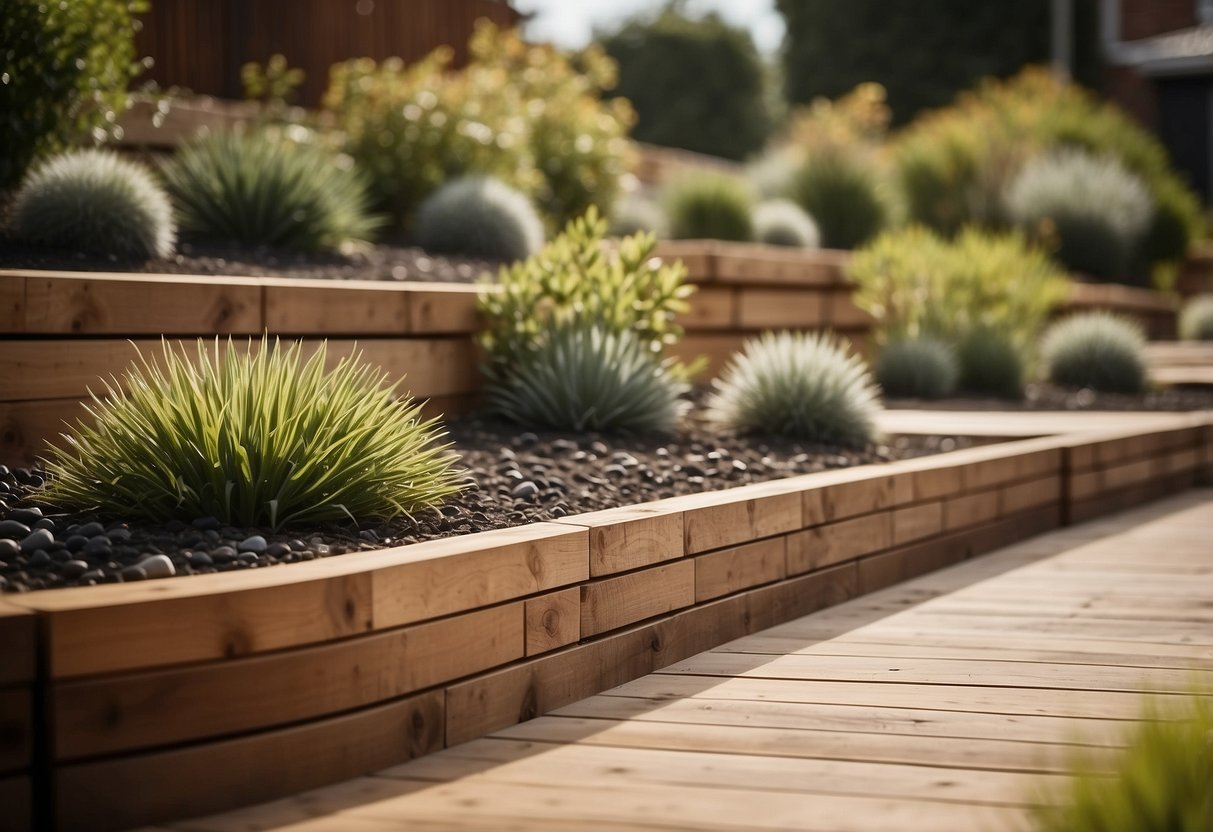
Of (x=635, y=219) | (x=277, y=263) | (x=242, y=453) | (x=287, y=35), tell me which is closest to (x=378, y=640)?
(x=242, y=453)

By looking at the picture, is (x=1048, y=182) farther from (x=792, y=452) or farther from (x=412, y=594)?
(x=412, y=594)

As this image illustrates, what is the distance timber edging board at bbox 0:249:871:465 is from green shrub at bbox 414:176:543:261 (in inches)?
42.2

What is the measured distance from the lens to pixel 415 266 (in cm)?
554

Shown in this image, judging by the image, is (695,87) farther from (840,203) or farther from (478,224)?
(478,224)

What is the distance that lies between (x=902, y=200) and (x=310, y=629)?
9979mm

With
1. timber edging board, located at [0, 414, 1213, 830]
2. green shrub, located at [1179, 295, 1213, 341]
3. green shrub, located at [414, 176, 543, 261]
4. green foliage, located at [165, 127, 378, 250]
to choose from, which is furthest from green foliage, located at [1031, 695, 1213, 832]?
green shrub, located at [1179, 295, 1213, 341]

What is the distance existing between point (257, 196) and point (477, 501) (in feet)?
8.31

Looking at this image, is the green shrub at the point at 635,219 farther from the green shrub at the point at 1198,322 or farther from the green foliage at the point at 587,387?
the green shrub at the point at 1198,322

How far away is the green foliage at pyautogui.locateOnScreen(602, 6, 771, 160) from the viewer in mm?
29047

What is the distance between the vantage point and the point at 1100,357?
7895mm

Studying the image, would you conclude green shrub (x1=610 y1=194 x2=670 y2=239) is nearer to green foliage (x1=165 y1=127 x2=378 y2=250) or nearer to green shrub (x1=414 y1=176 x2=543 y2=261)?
green shrub (x1=414 y1=176 x2=543 y2=261)

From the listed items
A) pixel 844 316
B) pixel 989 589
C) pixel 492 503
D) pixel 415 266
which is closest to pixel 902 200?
pixel 844 316

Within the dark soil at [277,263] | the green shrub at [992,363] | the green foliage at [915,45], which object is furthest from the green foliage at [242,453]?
the green foliage at [915,45]

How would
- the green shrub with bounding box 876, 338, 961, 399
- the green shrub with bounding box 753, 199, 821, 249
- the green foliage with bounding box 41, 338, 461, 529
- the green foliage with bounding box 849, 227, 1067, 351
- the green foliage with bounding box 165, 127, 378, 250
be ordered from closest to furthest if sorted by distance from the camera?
the green foliage with bounding box 41, 338, 461, 529 → the green foliage with bounding box 165, 127, 378, 250 → the green shrub with bounding box 876, 338, 961, 399 → the green foliage with bounding box 849, 227, 1067, 351 → the green shrub with bounding box 753, 199, 821, 249
